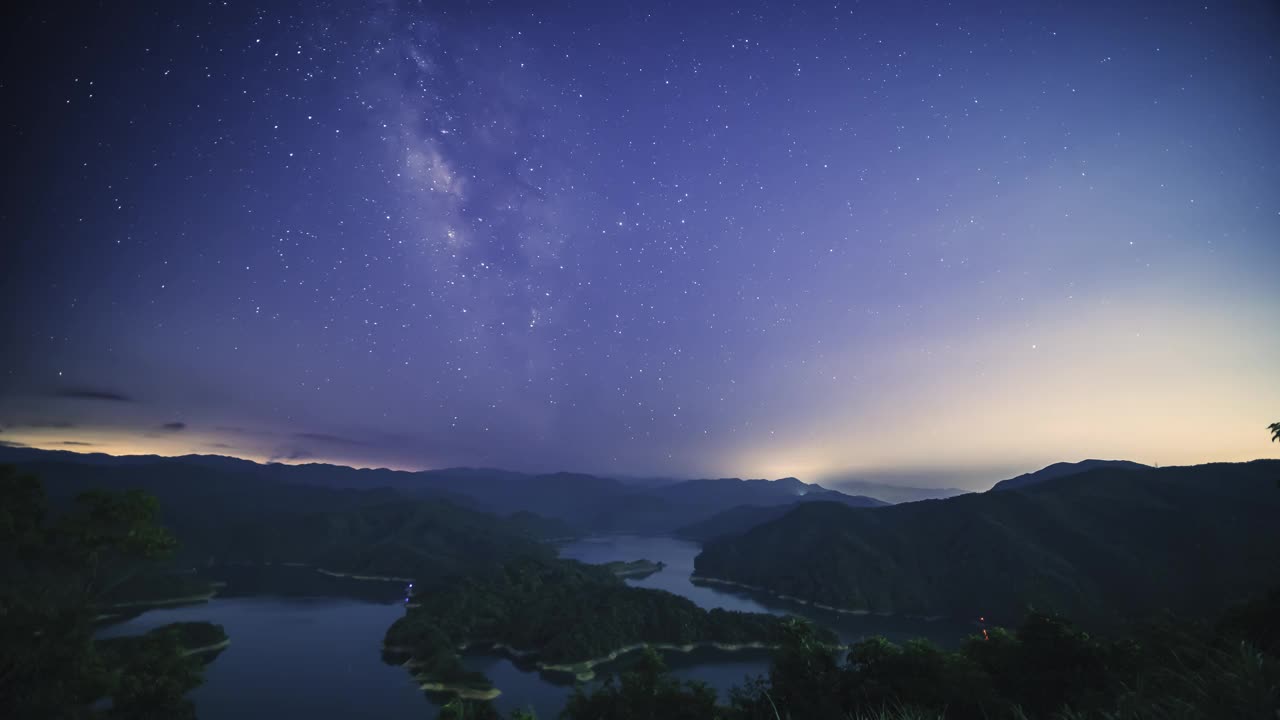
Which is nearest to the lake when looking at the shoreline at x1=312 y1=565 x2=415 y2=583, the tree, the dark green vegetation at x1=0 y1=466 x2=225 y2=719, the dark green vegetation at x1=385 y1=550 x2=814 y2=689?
the dark green vegetation at x1=385 y1=550 x2=814 y2=689

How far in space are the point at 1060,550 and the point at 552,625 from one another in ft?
446

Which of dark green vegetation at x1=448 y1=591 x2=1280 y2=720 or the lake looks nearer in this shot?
dark green vegetation at x1=448 y1=591 x2=1280 y2=720

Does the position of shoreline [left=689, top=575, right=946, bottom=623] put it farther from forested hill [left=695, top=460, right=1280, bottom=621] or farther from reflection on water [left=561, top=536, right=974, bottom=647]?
forested hill [left=695, top=460, right=1280, bottom=621]

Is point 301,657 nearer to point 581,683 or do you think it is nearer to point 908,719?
point 581,683

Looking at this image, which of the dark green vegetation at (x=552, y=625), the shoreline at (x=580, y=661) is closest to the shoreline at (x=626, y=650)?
the shoreline at (x=580, y=661)

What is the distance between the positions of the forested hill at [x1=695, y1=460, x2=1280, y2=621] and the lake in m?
11.4

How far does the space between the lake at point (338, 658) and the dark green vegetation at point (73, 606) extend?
161 feet

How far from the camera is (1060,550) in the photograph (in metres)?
129

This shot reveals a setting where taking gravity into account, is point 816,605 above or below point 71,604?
below

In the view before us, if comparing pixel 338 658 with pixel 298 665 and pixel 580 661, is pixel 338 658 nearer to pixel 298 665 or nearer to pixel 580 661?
pixel 298 665

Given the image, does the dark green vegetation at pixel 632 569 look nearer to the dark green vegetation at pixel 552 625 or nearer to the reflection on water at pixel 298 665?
the dark green vegetation at pixel 552 625

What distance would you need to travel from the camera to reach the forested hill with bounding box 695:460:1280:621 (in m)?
110

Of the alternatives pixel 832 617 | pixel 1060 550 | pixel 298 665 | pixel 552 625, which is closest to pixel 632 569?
pixel 832 617

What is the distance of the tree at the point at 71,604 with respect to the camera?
17344mm
